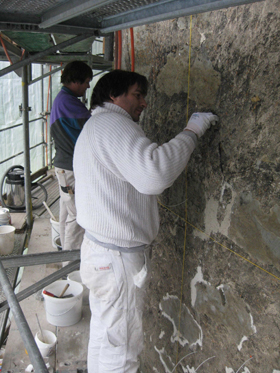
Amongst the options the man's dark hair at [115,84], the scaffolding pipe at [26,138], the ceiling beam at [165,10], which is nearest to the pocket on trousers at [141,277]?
the man's dark hair at [115,84]

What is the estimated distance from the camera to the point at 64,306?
274 centimetres

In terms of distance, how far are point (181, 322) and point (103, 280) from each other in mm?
611

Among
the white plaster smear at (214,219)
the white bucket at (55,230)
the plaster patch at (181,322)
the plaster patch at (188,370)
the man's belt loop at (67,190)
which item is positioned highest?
the white plaster smear at (214,219)

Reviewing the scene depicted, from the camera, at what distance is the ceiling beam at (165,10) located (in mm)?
998

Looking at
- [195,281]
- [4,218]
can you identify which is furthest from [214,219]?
[4,218]

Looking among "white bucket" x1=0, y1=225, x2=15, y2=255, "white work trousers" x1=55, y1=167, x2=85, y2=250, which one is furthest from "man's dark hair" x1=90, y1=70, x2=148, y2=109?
"white bucket" x1=0, y1=225, x2=15, y2=255

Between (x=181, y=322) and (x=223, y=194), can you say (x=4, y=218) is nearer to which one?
(x=181, y=322)

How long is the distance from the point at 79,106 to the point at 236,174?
5.60 feet

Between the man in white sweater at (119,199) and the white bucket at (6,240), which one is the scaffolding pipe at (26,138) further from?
the man in white sweater at (119,199)

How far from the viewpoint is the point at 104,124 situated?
1.45m

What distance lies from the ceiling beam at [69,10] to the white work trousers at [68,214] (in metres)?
1.36

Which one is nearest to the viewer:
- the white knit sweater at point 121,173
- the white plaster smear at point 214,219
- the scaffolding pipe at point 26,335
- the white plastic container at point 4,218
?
the scaffolding pipe at point 26,335

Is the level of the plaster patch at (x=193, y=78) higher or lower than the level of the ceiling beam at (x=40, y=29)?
lower

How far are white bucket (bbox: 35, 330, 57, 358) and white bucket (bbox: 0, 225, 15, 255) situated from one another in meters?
1.44
